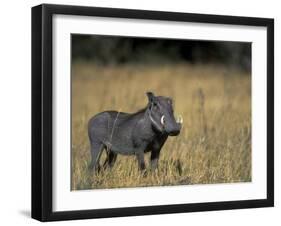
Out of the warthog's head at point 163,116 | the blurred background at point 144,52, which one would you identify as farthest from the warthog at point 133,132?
the blurred background at point 144,52

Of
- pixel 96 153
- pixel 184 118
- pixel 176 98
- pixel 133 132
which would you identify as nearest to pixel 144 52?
pixel 176 98

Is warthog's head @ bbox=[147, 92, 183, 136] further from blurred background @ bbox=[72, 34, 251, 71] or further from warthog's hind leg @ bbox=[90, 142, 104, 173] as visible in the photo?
blurred background @ bbox=[72, 34, 251, 71]

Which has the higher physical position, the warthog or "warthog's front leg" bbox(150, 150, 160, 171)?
the warthog

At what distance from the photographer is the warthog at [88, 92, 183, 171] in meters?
7.62

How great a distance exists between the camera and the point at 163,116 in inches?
299

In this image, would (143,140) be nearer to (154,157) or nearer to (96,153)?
(154,157)

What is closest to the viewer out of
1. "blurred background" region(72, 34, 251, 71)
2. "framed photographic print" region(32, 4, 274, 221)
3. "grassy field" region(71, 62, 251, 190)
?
"framed photographic print" region(32, 4, 274, 221)

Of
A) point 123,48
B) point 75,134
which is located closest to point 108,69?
point 123,48

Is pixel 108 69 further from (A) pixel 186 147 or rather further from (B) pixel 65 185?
(B) pixel 65 185

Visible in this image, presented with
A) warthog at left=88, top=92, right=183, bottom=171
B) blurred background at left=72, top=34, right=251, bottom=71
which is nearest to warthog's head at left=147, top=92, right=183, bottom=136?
warthog at left=88, top=92, right=183, bottom=171

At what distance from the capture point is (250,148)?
807cm

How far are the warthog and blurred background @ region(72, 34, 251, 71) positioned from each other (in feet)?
12.8

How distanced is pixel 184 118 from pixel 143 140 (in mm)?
2521

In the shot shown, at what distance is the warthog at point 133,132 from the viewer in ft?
25.0
